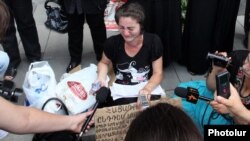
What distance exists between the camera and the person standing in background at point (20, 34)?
3166 mm

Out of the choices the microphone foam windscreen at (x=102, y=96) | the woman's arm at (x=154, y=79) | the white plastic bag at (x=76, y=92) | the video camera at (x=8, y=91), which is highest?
the microphone foam windscreen at (x=102, y=96)

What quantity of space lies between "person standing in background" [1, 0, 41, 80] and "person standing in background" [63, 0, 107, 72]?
1.29 feet

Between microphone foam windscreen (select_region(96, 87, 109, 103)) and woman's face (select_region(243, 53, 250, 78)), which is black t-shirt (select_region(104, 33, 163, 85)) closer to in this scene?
microphone foam windscreen (select_region(96, 87, 109, 103))

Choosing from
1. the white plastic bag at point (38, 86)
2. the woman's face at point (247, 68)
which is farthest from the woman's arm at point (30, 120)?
the woman's face at point (247, 68)

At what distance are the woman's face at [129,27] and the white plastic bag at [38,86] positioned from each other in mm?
758

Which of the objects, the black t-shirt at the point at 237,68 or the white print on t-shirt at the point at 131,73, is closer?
the black t-shirt at the point at 237,68

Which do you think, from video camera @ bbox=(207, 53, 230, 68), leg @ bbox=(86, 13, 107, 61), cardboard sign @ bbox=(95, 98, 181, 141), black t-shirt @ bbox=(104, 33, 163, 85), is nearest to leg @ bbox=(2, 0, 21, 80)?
leg @ bbox=(86, 13, 107, 61)

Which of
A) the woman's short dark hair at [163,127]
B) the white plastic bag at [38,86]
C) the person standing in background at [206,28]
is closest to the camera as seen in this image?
the woman's short dark hair at [163,127]

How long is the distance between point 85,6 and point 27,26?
69cm

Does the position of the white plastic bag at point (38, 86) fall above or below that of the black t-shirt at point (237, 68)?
below

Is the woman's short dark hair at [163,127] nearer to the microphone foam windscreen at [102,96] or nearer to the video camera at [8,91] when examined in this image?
the microphone foam windscreen at [102,96]

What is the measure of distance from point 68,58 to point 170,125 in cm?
275

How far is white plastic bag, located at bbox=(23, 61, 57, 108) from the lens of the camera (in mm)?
A: 2600

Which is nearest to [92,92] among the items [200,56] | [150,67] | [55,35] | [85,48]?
[150,67]
